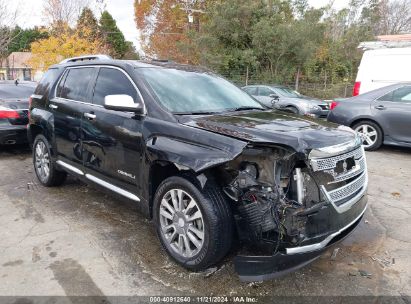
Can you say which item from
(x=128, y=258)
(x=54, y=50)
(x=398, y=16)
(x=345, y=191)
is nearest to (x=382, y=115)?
(x=345, y=191)

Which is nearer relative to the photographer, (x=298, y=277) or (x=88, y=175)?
(x=298, y=277)

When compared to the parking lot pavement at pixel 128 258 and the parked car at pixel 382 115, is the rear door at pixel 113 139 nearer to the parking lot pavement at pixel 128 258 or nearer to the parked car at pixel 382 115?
the parking lot pavement at pixel 128 258

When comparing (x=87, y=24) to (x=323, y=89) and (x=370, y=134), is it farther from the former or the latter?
(x=370, y=134)

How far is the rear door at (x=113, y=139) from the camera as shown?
11.6 ft

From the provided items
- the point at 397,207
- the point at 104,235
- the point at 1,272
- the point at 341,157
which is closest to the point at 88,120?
the point at 104,235

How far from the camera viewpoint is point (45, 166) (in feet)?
17.4

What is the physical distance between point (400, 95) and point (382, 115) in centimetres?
54

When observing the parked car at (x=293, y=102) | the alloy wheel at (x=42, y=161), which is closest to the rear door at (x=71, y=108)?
the alloy wheel at (x=42, y=161)

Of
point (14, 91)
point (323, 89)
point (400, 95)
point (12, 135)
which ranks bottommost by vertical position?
point (12, 135)

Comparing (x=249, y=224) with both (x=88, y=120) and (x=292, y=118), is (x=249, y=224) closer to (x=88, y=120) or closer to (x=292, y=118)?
(x=292, y=118)

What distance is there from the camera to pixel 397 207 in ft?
15.3

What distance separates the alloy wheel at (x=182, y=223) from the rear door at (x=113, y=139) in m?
0.46

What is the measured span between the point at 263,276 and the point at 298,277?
660 millimetres

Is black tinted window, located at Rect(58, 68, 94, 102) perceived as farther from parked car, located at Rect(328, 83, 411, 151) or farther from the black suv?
parked car, located at Rect(328, 83, 411, 151)
